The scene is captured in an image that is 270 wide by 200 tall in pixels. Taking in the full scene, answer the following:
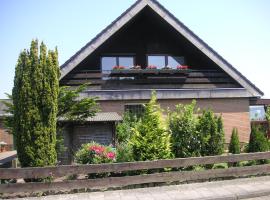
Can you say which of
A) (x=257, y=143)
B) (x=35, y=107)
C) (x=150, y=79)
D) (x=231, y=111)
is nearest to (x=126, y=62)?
(x=150, y=79)

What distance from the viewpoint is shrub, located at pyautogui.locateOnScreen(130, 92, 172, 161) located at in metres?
10.9

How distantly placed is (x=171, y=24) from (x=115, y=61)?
12.6ft

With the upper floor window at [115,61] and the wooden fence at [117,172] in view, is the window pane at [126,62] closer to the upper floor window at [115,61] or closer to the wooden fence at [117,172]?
the upper floor window at [115,61]

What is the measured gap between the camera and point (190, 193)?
9.06 metres

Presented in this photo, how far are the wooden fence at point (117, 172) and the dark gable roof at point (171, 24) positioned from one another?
666 cm

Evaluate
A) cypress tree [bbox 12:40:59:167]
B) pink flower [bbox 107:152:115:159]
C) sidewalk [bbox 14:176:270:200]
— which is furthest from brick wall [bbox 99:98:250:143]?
cypress tree [bbox 12:40:59:167]

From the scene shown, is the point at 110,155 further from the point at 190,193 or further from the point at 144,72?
the point at 144,72

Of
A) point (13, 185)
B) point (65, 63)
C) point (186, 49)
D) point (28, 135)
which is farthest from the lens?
point (186, 49)

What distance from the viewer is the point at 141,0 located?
16.1 meters

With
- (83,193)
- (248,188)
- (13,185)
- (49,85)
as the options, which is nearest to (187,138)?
(248,188)

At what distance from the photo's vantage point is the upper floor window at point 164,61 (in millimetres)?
18328

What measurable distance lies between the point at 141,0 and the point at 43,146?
955cm

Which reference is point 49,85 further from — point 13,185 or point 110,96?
point 110,96

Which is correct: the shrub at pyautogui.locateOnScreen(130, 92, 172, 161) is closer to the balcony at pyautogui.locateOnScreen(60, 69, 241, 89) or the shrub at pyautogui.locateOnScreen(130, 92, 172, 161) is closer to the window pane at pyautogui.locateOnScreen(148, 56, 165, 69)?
the balcony at pyautogui.locateOnScreen(60, 69, 241, 89)
